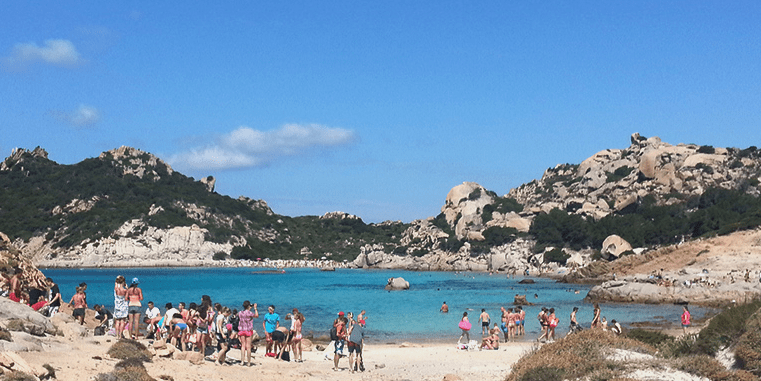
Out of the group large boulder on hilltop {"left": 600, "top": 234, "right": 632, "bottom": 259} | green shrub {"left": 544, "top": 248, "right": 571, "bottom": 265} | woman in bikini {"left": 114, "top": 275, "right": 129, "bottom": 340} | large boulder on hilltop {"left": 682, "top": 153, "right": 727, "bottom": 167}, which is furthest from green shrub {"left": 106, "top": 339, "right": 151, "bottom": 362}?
large boulder on hilltop {"left": 682, "top": 153, "right": 727, "bottom": 167}

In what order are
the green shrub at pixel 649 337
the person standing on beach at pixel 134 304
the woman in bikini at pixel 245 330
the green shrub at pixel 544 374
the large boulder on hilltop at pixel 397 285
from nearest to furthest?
1. the green shrub at pixel 544 374
2. the green shrub at pixel 649 337
3. the woman in bikini at pixel 245 330
4. the person standing on beach at pixel 134 304
5. the large boulder on hilltop at pixel 397 285

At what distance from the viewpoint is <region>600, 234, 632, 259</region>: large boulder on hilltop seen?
8206 cm

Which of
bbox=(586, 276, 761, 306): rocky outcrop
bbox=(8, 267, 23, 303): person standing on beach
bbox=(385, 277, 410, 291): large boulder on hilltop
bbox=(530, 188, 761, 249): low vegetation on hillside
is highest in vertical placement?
bbox=(530, 188, 761, 249): low vegetation on hillside

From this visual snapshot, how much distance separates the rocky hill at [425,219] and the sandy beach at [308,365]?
64261 mm

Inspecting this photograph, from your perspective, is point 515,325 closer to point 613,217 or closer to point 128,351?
point 128,351

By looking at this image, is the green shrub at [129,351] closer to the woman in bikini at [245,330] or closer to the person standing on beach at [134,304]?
the woman in bikini at [245,330]

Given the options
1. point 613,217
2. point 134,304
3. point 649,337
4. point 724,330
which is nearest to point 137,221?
point 613,217

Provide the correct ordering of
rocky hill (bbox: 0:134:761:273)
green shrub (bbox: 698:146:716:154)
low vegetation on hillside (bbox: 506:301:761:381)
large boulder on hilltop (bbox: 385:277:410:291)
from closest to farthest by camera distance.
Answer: low vegetation on hillside (bbox: 506:301:761:381), large boulder on hilltop (bbox: 385:277:410:291), rocky hill (bbox: 0:134:761:273), green shrub (bbox: 698:146:716:154)

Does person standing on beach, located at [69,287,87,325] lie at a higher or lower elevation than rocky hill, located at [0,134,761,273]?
lower

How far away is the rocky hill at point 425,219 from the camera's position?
98.2 meters

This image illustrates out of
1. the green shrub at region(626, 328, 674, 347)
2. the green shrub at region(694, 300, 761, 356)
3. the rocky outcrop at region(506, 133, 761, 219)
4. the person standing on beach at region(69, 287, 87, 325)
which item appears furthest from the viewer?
the rocky outcrop at region(506, 133, 761, 219)

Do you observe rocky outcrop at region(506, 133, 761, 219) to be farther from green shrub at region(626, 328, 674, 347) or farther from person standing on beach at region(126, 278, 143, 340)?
person standing on beach at region(126, 278, 143, 340)

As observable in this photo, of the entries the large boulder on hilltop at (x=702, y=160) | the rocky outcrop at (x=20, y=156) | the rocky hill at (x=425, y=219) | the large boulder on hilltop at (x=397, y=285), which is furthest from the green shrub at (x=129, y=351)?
the rocky outcrop at (x=20, y=156)

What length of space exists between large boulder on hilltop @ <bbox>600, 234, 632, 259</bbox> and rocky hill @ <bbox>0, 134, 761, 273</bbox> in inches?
7.5
